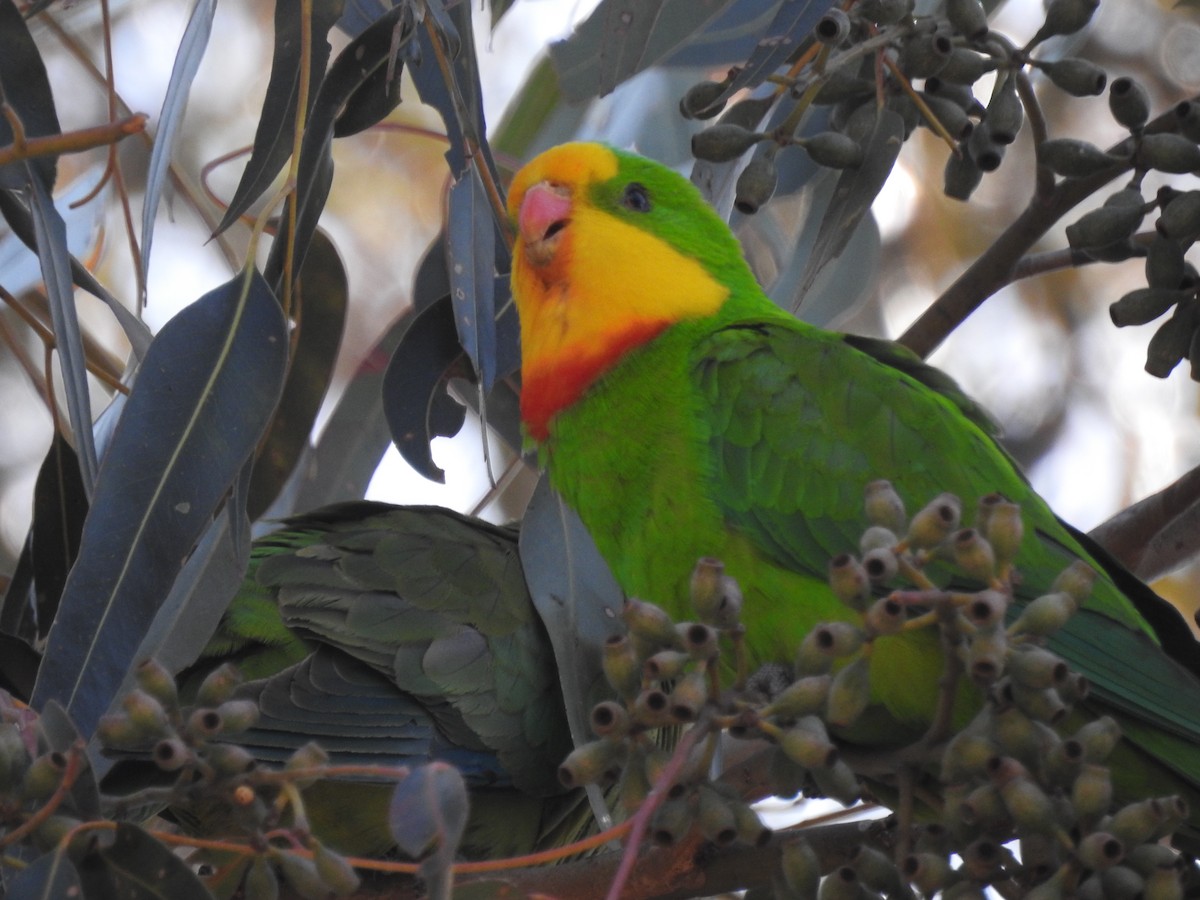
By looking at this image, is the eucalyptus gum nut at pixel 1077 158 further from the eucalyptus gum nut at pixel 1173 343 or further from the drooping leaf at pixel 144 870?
the drooping leaf at pixel 144 870

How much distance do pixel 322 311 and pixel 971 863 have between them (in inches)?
58.8

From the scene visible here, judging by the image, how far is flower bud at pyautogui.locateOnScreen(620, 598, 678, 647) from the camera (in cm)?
125

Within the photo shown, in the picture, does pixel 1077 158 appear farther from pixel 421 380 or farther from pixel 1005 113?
pixel 421 380

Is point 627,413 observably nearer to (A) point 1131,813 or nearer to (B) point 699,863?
(B) point 699,863

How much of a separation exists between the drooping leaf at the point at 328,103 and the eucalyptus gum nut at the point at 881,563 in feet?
3.06

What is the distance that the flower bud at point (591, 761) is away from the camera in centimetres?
126

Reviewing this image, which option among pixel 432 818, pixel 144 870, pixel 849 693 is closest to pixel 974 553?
pixel 849 693

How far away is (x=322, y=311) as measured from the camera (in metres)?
2.42

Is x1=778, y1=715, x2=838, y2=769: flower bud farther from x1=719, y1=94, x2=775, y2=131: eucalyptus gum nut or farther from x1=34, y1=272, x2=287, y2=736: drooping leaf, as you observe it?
x1=719, y1=94, x2=775, y2=131: eucalyptus gum nut

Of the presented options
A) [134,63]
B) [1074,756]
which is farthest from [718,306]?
[134,63]

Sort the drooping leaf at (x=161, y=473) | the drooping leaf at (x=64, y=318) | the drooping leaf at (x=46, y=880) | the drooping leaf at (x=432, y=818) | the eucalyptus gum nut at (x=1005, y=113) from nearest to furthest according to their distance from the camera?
Result: the drooping leaf at (x=432, y=818) → the drooping leaf at (x=46, y=880) → the drooping leaf at (x=161, y=473) → the drooping leaf at (x=64, y=318) → the eucalyptus gum nut at (x=1005, y=113)

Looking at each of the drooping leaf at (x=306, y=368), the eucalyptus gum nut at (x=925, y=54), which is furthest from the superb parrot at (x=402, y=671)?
the eucalyptus gum nut at (x=925, y=54)

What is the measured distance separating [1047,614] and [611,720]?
1.20ft

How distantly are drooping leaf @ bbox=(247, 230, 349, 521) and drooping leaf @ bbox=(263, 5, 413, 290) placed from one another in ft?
1.07
